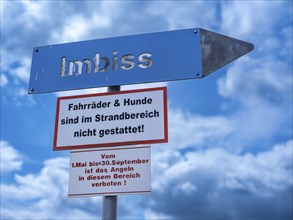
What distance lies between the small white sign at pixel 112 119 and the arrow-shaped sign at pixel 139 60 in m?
0.14

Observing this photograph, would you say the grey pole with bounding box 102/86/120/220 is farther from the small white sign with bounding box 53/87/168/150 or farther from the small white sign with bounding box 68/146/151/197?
the small white sign with bounding box 53/87/168/150

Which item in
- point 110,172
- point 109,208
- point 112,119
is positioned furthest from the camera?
point 112,119

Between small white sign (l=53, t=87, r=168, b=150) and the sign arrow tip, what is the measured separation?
529mm

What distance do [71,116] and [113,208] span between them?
0.91 meters

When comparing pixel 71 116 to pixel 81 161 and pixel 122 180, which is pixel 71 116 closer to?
pixel 81 161

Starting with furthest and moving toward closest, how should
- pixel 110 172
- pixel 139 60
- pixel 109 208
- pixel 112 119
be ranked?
pixel 139 60, pixel 112 119, pixel 110 172, pixel 109 208

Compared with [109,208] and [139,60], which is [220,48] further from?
[109,208]

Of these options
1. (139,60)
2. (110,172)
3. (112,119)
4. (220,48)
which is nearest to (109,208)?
(110,172)

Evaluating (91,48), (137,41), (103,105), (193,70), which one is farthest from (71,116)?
(193,70)

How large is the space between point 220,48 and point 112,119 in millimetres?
1139

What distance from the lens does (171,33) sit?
3.40 m

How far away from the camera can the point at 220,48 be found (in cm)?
334

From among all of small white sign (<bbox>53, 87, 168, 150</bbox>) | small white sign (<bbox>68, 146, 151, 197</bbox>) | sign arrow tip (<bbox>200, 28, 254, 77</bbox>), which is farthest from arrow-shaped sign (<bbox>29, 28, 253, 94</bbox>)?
small white sign (<bbox>68, 146, 151, 197</bbox>)

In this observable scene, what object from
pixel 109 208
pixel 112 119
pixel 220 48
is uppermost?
pixel 220 48
